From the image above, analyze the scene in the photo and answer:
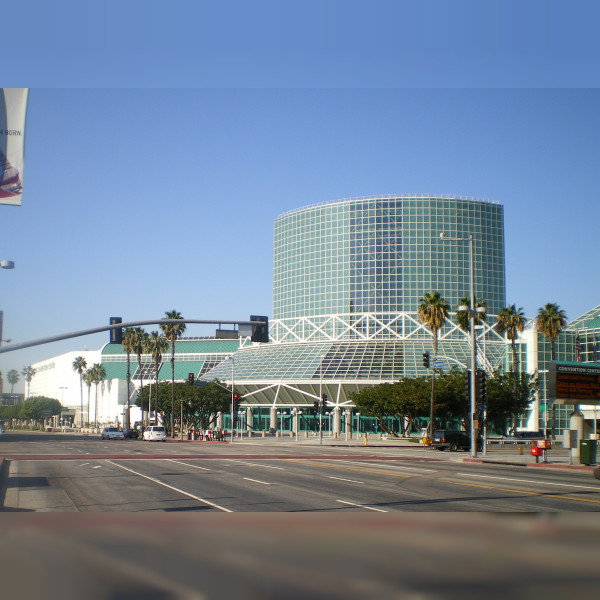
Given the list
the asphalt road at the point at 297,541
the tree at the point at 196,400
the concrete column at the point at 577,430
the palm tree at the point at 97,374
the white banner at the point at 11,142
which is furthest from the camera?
the palm tree at the point at 97,374

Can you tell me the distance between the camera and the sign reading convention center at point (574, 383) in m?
40.4

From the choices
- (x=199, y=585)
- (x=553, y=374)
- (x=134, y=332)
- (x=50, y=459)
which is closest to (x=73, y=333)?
(x=50, y=459)

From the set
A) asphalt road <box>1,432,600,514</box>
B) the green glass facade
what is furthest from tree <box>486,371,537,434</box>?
the green glass facade

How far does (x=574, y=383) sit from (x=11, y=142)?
107 feet

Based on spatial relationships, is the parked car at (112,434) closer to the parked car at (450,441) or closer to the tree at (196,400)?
the tree at (196,400)

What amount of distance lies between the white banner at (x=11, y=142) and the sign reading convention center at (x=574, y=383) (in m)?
30.1

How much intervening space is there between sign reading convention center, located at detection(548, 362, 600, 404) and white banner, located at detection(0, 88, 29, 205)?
30057mm

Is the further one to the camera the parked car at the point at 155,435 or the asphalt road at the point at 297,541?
the parked car at the point at 155,435

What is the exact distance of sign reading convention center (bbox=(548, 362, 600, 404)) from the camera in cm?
4038

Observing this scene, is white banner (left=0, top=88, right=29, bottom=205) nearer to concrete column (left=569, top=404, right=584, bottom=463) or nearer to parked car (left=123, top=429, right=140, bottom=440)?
concrete column (left=569, top=404, right=584, bottom=463)

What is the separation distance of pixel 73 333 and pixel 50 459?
1577 centimetres

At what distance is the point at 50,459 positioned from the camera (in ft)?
133

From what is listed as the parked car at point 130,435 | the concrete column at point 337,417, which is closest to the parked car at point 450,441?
the concrete column at point 337,417

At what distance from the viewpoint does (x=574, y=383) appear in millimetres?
41156
